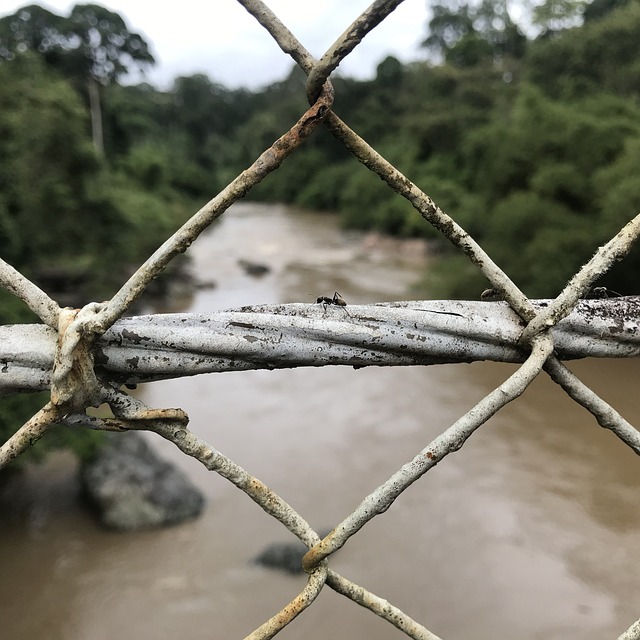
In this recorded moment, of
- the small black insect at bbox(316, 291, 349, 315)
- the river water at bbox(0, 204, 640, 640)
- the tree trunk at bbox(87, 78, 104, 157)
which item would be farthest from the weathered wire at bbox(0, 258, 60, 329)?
the tree trunk at bbox(87, 78, 104, 157)

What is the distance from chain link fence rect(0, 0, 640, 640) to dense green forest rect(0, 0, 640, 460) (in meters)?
2.65

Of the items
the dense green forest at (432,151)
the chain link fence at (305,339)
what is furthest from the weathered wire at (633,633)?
the dense green forest at (432,151)

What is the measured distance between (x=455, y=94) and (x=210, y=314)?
40.3 feet

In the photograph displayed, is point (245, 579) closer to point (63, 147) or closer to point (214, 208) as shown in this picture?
point (214, 208)

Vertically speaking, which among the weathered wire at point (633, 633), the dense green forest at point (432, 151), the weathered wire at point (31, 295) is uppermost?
the dense green forest at point (432, 151)

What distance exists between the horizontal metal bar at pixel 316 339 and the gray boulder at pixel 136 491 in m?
3.04

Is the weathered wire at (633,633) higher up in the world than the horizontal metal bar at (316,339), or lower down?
lower down

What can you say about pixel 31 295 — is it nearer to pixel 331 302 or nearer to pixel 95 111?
pixel 331 302

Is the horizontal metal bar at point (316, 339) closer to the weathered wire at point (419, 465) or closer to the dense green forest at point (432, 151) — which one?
the weathered wire at point (419, 465)

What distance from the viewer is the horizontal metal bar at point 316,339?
423 mm

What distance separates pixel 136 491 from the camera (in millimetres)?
3262

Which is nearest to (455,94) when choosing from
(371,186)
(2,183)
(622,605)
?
(371,186)

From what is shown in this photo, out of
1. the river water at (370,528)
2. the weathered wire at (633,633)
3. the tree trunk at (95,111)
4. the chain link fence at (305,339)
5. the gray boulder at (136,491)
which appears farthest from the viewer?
the tree trunk at (95,111)

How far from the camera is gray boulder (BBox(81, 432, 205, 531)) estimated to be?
10.5 feet
